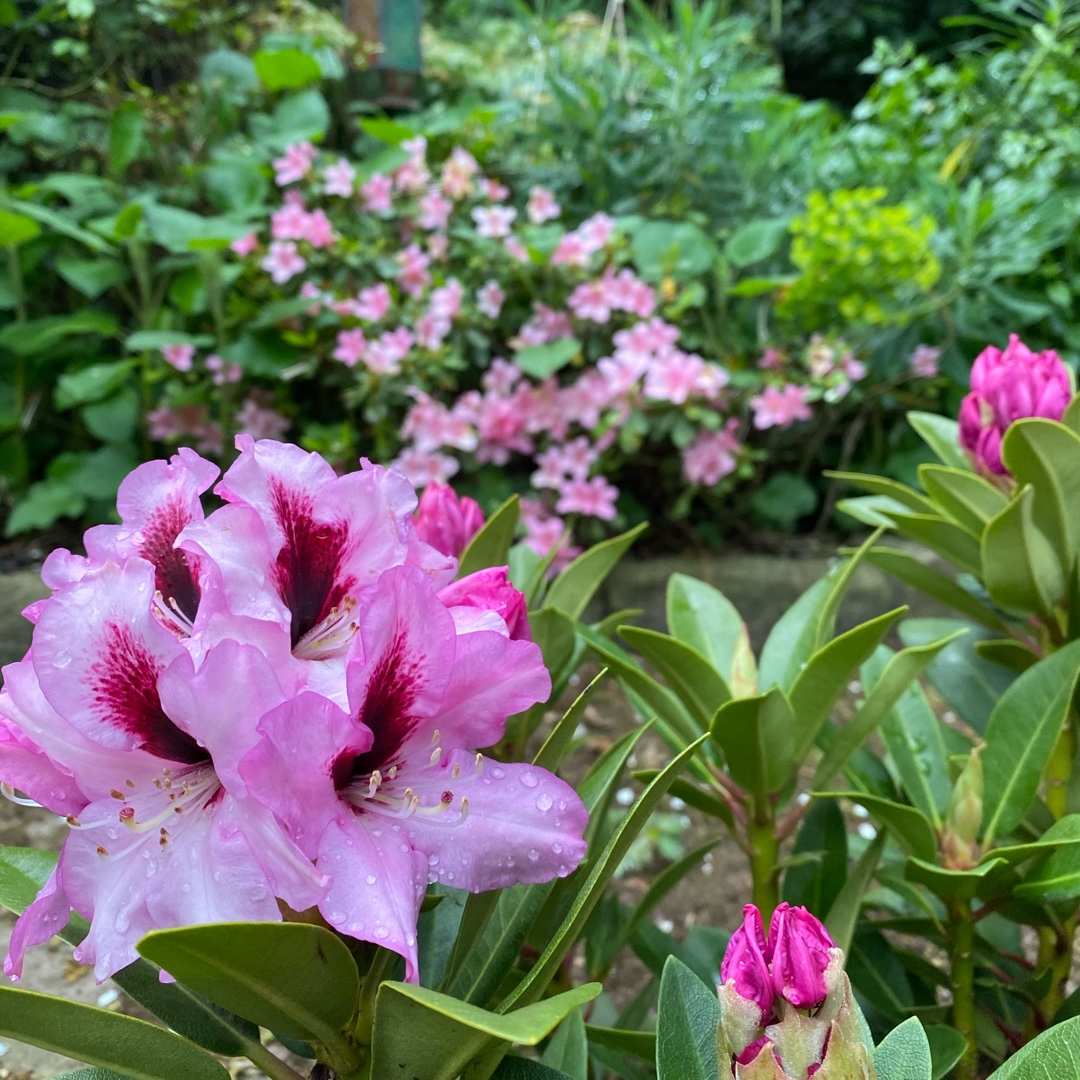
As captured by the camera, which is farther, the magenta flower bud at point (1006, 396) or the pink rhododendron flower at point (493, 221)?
the pink rhododendron flower at point (493, 221)

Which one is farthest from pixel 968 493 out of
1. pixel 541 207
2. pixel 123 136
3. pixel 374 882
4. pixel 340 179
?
pixel 123 136

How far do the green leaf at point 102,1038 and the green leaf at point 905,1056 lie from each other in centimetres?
36

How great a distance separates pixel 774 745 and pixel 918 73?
3.99 metres

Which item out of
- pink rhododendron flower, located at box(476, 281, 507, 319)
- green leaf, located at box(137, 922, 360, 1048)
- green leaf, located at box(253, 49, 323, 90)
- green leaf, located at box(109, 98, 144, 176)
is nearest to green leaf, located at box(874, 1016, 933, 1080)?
green leaf, located at box(137, 922, 360, 1048)

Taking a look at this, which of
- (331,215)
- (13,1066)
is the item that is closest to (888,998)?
(13,1066)

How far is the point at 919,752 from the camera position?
2.92 feet

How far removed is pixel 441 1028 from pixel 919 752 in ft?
2.04

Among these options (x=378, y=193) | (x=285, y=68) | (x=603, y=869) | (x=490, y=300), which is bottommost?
(x=490, y=300)

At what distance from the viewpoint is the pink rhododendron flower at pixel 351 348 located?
251 centimetres

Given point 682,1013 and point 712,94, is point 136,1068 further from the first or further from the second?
point 712,94

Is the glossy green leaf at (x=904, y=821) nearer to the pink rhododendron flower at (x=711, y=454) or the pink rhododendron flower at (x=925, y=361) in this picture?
the pink rhododendron flower at (x=711, y=454)

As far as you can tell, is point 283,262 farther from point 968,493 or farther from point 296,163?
point 968,493

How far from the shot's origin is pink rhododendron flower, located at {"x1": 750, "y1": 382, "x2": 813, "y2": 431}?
8.41ft

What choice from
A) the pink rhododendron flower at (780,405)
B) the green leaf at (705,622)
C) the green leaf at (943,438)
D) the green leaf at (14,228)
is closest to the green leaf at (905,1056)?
the green leaf at (705,622)
